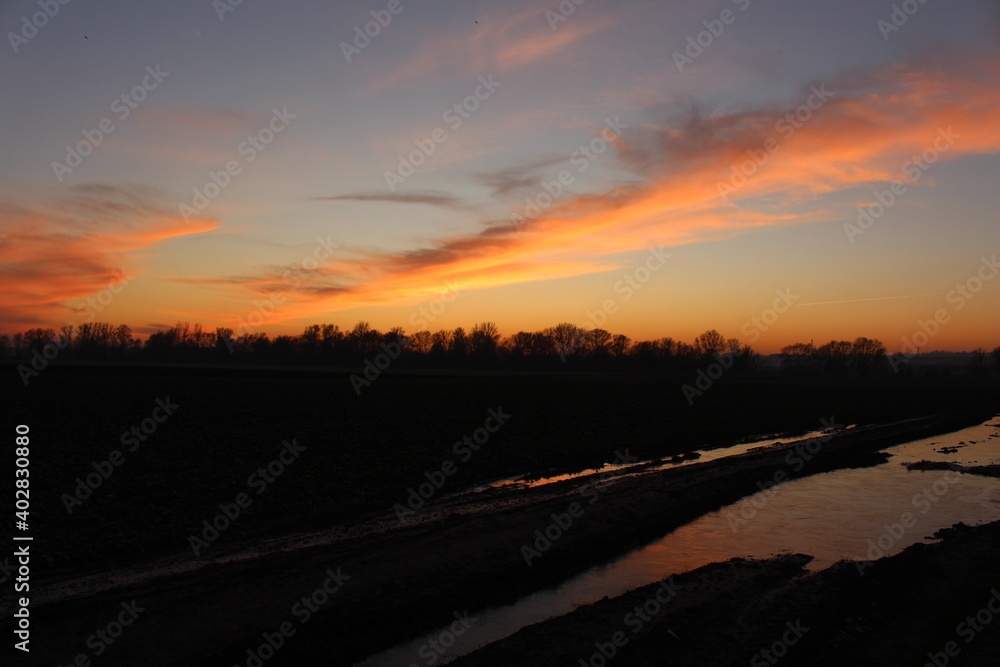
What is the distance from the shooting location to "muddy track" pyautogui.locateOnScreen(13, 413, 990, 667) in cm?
740

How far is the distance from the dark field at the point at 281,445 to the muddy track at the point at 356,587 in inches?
78.9

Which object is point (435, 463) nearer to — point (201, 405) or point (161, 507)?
point (161, 507)

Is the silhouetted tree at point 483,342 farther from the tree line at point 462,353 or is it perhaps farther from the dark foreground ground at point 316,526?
the dark foreground ground at point 316,526

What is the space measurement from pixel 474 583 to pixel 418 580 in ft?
2.95

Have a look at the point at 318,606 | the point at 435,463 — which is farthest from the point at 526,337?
the point at 318,606

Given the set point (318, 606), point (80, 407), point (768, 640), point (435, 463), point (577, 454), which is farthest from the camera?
point (80, 407)

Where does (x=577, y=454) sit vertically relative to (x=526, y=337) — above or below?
below

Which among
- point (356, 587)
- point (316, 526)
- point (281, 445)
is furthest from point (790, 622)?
point (281, 445)

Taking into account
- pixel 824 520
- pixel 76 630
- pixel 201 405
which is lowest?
pixel 824 520

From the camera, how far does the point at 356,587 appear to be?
9148 mm

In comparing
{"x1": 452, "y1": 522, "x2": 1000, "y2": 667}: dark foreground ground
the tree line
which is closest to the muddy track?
{"x1": 452, "y1": 522, "x2": 1000, "y2": 667}: dark foreground ground

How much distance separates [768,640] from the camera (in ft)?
24.7

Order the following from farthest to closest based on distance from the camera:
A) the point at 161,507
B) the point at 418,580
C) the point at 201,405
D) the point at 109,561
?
the point at 201,405 → the point at 161,507 → the point at 109,561 → the point at 418,580

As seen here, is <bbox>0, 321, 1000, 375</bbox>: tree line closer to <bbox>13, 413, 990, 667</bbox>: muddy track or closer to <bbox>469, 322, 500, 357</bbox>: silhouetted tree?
<bbox>469, 322, 500, 357</bbox>: silhouetted tree
